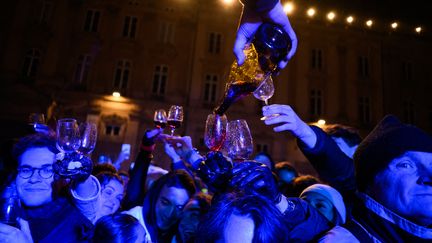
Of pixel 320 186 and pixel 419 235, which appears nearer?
pixel 419 235

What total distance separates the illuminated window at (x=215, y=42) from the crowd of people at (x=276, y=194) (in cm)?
1811

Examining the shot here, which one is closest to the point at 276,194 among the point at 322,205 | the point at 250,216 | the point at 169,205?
the point at 250,216

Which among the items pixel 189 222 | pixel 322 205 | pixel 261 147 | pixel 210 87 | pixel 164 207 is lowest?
pixel 189 222

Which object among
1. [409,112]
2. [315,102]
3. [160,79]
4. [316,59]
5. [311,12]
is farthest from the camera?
[409,112]

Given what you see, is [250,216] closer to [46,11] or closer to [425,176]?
[425,176]

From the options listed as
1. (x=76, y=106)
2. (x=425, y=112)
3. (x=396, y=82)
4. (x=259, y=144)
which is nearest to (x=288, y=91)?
(x=259, y=144)

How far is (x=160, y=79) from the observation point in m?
19.5

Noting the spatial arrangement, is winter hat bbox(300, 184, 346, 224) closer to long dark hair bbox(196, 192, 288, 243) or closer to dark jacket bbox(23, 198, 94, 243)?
long dark hair bbox(196, 192, 288, 243)

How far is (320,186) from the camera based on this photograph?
2.79 metres

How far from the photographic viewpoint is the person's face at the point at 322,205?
2578 mm

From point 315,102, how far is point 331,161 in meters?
19.8

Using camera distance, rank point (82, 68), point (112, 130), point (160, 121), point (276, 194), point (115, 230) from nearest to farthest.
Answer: point (276, 194), point (115, 230), point (160, 121), point (112, 130), point (82, 68)

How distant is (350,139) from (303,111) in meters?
17.5

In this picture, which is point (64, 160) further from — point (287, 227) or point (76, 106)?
point (76, 106)
